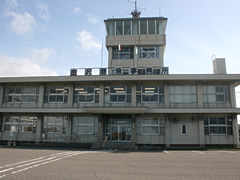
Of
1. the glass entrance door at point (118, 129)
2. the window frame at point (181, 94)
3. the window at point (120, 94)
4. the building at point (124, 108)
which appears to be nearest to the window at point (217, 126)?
the building at point (124, 108)

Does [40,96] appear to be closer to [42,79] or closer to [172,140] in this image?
[42,79]

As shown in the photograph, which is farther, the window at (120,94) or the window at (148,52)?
the window at (148,52)

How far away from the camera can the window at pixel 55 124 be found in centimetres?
2352

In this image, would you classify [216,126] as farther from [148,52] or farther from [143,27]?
[143,27]

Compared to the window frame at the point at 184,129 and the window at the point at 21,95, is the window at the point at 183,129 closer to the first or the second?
the window frame at the point at 184,129

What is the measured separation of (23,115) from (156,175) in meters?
20.5

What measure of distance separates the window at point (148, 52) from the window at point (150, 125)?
8096 mm

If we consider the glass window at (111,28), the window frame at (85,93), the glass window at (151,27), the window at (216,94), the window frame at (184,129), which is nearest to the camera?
the window frame at (184,129)

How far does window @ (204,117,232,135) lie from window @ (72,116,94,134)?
11.7 m

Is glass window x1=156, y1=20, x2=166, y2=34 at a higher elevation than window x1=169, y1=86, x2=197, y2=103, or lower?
higher

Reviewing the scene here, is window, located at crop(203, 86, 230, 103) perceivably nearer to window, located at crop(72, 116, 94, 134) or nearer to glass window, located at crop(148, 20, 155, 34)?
glass window, located at crop(148, 20, 155, 34)

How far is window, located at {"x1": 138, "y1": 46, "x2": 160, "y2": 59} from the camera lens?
88.2 feet

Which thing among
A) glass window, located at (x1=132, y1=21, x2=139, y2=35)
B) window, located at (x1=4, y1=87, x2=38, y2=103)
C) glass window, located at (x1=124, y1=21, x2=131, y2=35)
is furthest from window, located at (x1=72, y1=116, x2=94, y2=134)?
glass window, located at (x1=132, y1=21, x2=139, y2=35)

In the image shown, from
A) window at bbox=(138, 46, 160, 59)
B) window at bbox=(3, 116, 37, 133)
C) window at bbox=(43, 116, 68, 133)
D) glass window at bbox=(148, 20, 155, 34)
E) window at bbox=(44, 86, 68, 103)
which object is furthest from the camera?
glass window at bbox=(148, 20, 155, 34)
